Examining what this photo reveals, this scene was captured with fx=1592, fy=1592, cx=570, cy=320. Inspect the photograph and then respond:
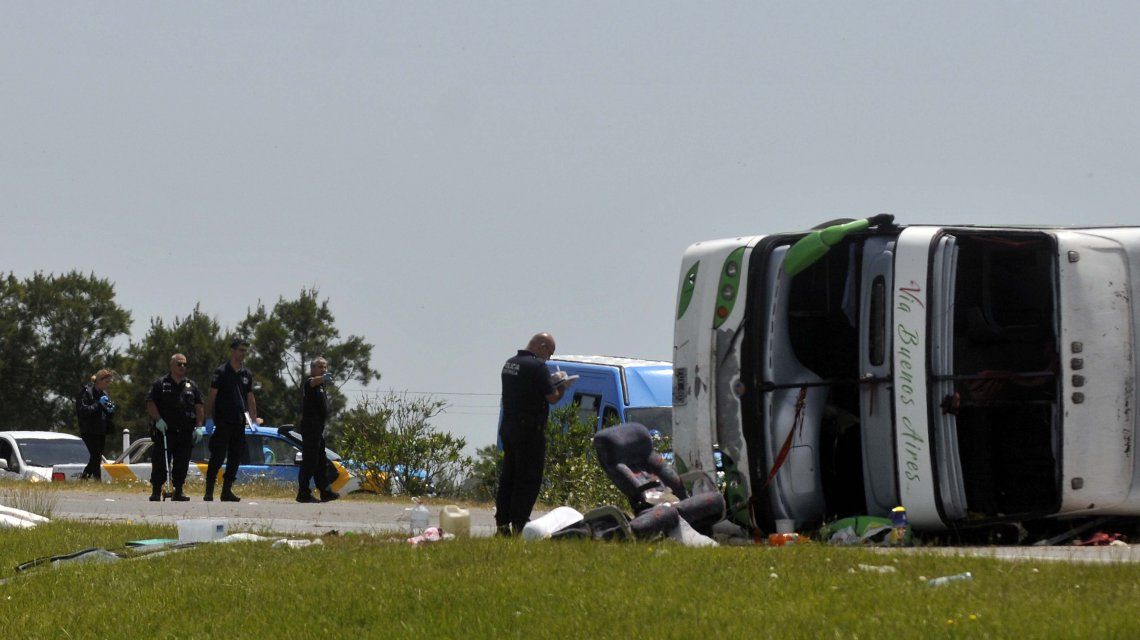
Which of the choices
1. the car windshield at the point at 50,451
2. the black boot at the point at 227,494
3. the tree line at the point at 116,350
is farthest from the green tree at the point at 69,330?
the black boot at the point at 227,494

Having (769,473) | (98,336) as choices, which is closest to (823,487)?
(769,473)

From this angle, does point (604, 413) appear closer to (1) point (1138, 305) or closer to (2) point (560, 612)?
(1) point (1138, 305)

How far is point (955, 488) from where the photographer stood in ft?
35.4

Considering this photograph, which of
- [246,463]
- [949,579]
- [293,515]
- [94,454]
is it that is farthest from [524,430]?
[246,463]

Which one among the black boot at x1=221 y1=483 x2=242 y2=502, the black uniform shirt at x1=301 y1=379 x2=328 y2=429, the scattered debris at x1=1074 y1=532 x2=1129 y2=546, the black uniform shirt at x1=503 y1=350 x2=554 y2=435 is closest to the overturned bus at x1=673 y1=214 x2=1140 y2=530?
the scattered debris at x1=1074 y1=532 x2=1129 y2=546

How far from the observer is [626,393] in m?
22.1

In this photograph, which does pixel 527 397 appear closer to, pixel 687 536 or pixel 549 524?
pixel 549 524

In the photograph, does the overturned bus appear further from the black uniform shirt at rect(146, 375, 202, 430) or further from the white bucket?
the black uniform shirt at rect(146, 375, 202, 430)

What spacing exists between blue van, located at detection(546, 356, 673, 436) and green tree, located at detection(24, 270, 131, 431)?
41.1 meters

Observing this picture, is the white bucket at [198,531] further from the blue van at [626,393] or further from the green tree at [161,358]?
the green tree at [161,358]

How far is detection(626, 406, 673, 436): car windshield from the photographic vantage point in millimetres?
21922

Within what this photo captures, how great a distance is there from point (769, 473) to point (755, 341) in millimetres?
949

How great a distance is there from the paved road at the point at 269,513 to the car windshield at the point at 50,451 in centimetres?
863

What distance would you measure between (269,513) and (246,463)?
981cm
